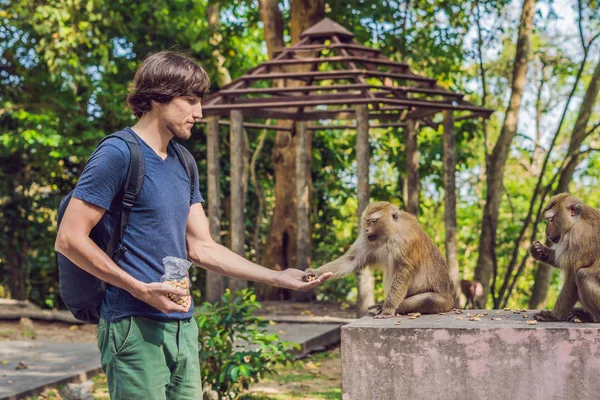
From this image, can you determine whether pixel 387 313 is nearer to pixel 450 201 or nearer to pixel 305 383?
pixel 305 383

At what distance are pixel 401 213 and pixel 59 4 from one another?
32.3 ft

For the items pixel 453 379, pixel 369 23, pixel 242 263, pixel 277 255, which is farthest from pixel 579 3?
pixel 242 263

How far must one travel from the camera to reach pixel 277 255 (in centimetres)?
1433

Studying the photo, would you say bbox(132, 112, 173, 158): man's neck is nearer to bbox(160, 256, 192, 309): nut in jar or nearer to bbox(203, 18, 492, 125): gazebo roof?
bbox(160, 256, 192, 309): nut in jar

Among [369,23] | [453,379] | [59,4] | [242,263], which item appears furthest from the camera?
[369,23]

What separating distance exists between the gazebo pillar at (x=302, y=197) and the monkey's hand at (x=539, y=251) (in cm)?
790

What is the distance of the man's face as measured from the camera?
A: 331cm

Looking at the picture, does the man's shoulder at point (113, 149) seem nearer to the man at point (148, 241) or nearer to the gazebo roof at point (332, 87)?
the man at point (148, 241)

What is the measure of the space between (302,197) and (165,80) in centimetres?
985

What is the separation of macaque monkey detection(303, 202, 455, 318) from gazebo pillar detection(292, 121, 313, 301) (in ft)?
23.8

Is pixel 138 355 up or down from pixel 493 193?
down

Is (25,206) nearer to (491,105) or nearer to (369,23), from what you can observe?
(369,23)

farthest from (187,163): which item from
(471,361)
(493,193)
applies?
(493,193)

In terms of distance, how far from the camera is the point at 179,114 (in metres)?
3.32
